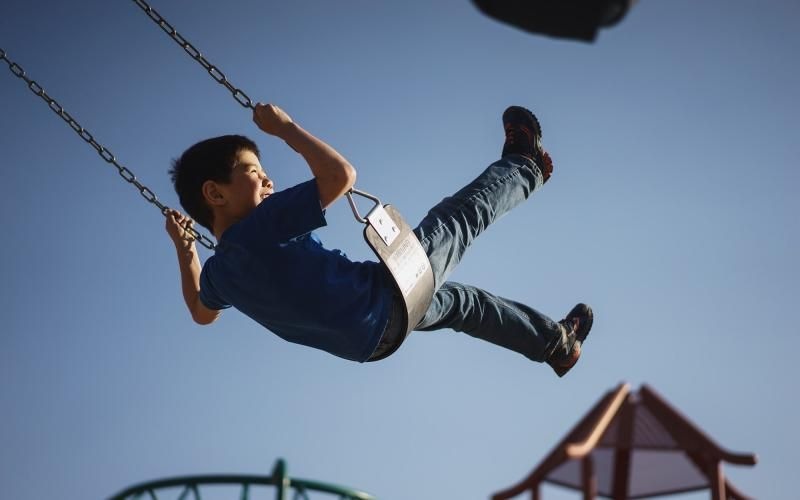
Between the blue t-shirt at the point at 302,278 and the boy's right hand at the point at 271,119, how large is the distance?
25cm

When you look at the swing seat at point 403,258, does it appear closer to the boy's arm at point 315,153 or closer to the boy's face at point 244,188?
the boy's arm at point 315,153

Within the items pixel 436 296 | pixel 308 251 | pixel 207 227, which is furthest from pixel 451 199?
pixel 207 227

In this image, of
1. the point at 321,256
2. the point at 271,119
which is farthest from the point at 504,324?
the point at 271,119

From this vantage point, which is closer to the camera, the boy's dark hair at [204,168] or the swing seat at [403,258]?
the swing seat at [403,258]

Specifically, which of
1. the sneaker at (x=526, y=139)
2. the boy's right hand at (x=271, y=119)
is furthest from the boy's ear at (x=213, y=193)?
the sneaker at (x=526, y=139)

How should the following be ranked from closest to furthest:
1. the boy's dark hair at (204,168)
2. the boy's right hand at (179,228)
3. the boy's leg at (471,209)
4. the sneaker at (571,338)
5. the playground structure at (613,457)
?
the playground structure at (613,457)
the boy's leg at (471,209)
the boy's dark hair at (204,168)
the boy's right hand at (179,228)
the sneaker at (571,338)

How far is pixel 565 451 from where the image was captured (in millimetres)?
3738

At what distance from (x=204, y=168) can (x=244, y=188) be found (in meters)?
0.24

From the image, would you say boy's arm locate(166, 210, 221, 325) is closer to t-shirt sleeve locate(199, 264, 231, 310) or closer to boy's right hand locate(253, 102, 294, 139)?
t-shirt sleeve locate(199, 264, 231, 310)

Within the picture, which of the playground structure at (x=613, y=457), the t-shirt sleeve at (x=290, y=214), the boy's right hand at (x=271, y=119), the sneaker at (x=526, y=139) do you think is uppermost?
the sneaker at (x=526, y=139)

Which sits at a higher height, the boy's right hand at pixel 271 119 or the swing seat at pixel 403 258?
the boy's right hand at pixel 271 119

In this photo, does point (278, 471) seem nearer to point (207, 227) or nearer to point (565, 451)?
point (565, 451)

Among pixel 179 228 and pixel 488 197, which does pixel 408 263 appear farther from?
pixel 179 228

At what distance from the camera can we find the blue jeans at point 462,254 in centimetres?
461
